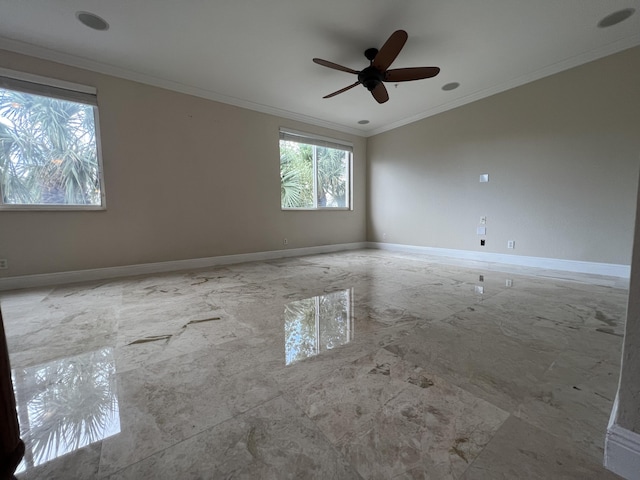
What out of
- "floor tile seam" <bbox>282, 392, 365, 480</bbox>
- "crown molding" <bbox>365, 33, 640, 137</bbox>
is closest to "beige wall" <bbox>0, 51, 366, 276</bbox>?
"crown molding" <bbox>365, 33, 640, 137</bbox>

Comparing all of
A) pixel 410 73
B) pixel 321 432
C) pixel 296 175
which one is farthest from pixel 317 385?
pixel 296 175

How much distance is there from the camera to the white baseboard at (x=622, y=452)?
0.74 metres

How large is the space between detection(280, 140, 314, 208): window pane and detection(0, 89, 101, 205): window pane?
2.83 meters

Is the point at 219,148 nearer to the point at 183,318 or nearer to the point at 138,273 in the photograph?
the point at 138,273

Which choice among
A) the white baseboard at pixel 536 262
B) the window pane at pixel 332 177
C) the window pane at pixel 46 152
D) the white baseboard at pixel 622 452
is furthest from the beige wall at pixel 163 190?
the white baseboard at pixel 622 452

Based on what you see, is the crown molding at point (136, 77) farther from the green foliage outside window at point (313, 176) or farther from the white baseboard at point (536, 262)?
the white baseboard at point (536, 262)

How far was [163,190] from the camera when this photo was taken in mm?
3818

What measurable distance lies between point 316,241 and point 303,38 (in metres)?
3.60

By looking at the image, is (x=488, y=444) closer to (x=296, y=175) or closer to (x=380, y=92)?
(x=380, y=92)

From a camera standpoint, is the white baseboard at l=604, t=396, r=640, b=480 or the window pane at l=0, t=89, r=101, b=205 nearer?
the white baseboard at l=604, t=396, r=640, b=480

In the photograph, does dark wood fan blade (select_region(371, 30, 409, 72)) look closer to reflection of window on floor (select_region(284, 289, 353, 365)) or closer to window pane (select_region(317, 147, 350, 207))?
reflection of window on floor (select_region(284, 289, 353, 365))

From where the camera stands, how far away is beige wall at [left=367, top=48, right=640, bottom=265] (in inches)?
124

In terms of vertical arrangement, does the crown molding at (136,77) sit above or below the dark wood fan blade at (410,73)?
above

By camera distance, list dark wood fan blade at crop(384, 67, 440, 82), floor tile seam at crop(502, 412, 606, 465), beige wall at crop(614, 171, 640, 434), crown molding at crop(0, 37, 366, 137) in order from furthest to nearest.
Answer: crown molding at crop(0, 37, 366, 137), dark wood fan blade at crop(384, 67, 440, 82), floor tile seam at crop(502, 412, 606, 465), beige wall at crop(614, 171, 640, 434)
